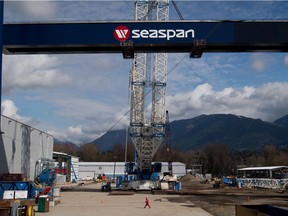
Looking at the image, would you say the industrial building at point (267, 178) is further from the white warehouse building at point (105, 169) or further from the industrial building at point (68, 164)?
the white warehouse building at point (105, 169)

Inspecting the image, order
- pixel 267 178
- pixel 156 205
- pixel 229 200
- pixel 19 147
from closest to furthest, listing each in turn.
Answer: pixel 156 205
pixel 229 200
pixel 19 147
pixel 267 178

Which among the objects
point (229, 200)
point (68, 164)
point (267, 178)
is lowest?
point (229, 200)

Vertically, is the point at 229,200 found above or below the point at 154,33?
below

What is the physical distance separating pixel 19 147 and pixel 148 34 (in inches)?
949

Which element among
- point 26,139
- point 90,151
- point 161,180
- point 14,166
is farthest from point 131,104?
point 90,151

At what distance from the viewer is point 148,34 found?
22562mm

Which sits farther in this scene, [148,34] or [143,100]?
[143,100]

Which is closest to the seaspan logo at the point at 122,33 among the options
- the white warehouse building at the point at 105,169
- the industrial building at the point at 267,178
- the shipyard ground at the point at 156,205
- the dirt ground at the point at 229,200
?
the shipyard ground at the point at 156,205

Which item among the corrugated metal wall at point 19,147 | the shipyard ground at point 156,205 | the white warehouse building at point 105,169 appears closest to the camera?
the shipyard ground at point 156,205

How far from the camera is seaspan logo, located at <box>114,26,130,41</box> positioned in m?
22.6

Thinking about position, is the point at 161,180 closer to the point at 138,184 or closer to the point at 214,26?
the point at 138,184

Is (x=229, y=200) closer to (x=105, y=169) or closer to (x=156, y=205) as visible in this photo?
(x=156, y=205)

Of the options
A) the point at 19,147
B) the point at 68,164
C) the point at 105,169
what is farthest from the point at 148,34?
the point at 105,169

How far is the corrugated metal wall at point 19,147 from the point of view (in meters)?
36.6
